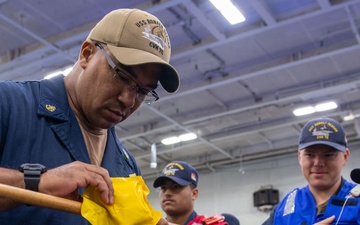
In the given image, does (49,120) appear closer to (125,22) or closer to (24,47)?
(125,22)

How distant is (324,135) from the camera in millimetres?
2980

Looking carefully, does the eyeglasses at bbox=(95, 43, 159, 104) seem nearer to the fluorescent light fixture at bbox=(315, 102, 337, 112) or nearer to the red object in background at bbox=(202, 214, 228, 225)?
the red object in background at bbox=(202, 214, 228, 225)

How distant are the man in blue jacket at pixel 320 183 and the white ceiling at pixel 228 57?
3.49 m

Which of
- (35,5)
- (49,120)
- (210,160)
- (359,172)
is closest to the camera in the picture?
(49,120)

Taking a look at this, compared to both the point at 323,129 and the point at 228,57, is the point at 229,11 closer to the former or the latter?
the point at 228,57

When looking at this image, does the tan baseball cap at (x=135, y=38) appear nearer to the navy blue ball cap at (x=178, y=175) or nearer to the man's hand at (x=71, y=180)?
the man's hand at (x=71, y=180)

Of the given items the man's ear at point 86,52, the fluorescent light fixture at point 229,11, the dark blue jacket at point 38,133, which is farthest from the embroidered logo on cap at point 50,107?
the fluorescent light fixture at point 229,11

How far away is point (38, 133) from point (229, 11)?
513cm

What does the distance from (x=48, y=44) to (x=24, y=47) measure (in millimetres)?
584

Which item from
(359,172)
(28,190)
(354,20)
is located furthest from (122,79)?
(354,20)

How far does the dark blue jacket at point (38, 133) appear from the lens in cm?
133

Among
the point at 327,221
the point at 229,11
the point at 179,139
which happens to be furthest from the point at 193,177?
the point at 179,139

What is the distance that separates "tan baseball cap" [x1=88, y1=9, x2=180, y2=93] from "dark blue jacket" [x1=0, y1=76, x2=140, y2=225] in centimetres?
22

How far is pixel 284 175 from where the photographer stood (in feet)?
38.1
